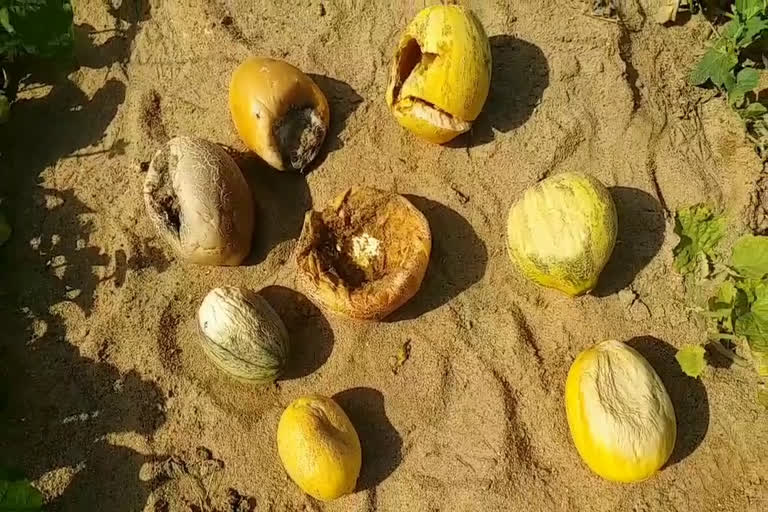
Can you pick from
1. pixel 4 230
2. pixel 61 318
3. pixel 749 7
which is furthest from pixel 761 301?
pixel 4 230

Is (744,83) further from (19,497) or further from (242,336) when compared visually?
(19,497)

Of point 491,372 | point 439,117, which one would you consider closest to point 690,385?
Answer: point 491,372

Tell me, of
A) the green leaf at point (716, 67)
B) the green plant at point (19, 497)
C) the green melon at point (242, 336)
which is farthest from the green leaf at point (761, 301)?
the green plant at point (19, 497)

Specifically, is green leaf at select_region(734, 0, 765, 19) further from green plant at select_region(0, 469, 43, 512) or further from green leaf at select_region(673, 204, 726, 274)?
green plant at select_region(0, 469, 43, 512)

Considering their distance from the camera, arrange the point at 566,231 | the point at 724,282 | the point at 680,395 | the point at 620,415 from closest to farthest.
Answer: the point at 620,415 < the point at 566,231 < the point at 680,395 < the point at 724,282

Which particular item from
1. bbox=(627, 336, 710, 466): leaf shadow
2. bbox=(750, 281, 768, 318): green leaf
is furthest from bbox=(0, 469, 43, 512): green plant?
bbox=(750, 281, 768, 318): green leaf
